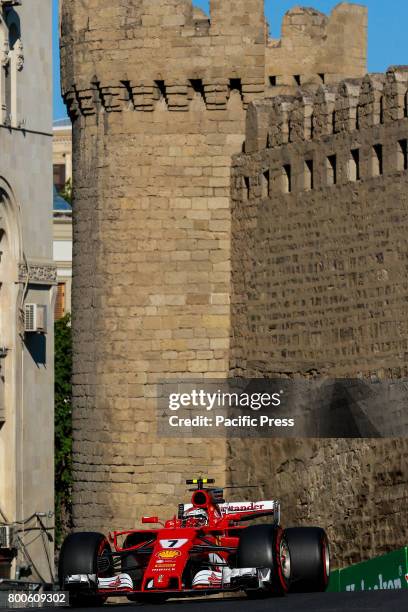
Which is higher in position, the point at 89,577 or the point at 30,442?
the point at 30,442

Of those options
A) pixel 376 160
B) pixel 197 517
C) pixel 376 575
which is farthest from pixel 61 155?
pixel 197 517

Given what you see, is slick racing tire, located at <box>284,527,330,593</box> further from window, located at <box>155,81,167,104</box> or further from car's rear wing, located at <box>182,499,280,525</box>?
window, located at <box>155,81,167,104</box>

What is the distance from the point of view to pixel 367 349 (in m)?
33.8

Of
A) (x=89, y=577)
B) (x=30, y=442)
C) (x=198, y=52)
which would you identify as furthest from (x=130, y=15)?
(x=89, y=577)

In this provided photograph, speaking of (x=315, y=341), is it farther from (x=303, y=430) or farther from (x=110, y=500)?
(x=110, y=500)

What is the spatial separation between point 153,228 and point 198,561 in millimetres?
14292

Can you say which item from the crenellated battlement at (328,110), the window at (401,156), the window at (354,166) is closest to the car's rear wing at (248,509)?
the window at (401,156)

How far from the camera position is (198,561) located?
24000 millimetres

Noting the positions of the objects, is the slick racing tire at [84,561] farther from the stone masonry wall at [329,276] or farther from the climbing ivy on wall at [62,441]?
the climbing ivy on wall at [62,441]

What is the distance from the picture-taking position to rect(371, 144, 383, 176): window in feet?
110

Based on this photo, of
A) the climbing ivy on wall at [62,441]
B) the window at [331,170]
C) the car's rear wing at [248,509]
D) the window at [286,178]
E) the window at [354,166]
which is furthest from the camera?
the climbing ivy on wall at [62,441]

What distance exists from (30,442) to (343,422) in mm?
6086

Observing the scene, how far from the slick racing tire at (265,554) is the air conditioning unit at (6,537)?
13962mm

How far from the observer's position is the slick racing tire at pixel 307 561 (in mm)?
24219
